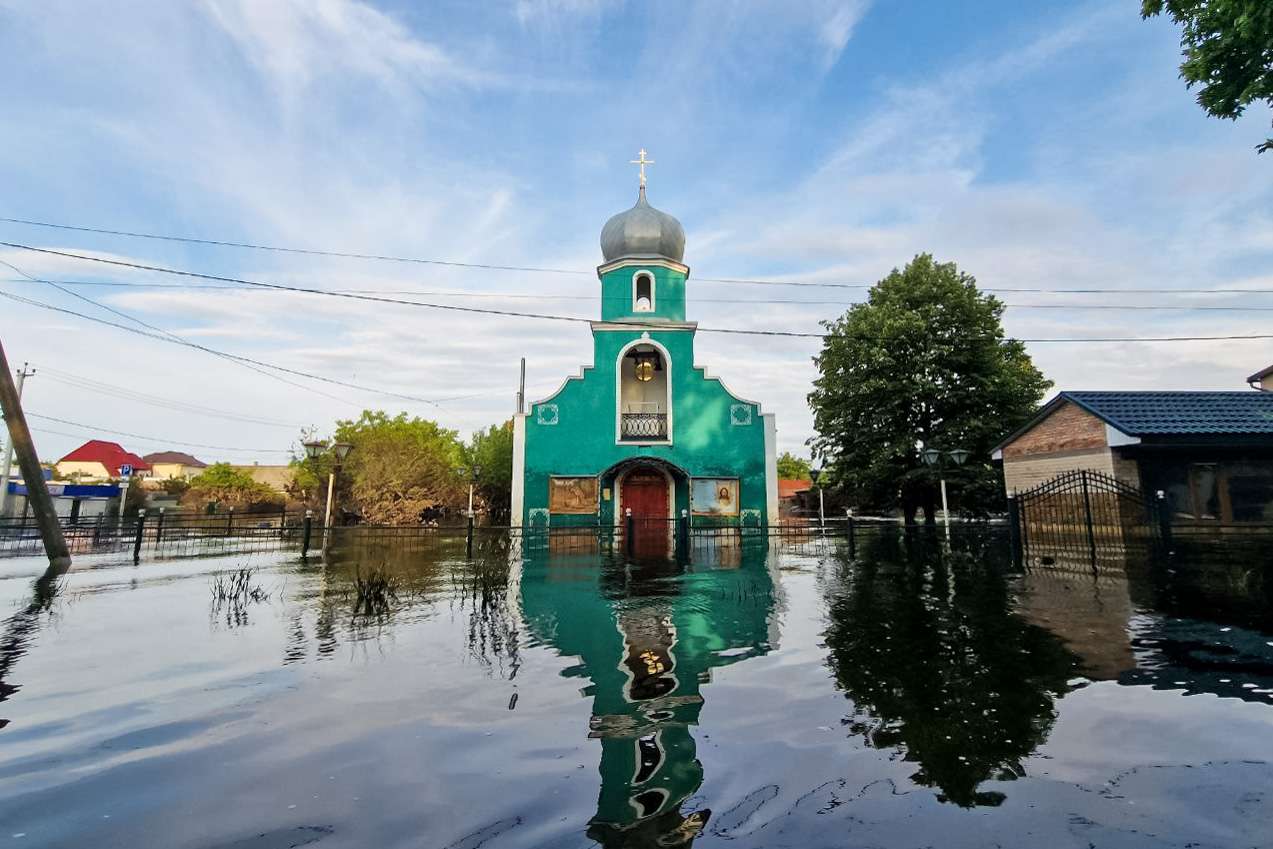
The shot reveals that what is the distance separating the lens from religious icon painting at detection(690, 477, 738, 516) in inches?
933

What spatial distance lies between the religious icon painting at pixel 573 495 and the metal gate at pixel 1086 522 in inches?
555

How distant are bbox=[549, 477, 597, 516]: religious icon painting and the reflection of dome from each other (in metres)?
9.76

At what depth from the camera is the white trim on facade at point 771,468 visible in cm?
2388

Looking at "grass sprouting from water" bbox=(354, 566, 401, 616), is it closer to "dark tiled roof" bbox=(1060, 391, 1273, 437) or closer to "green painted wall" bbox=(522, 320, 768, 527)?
"green painted wall" bbox=(522, 320, 768, 527)

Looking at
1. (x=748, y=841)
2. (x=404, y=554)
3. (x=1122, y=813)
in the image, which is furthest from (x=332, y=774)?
(x=404, y=554)

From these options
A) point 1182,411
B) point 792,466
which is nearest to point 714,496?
point 1182,411

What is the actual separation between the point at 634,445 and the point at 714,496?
3.69 m

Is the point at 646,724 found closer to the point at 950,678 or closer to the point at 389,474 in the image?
the point at 950,678

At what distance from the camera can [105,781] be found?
3258mm

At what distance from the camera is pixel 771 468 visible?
79.7ft

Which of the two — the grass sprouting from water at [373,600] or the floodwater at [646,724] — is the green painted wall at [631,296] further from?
the floodwater at [646,724]

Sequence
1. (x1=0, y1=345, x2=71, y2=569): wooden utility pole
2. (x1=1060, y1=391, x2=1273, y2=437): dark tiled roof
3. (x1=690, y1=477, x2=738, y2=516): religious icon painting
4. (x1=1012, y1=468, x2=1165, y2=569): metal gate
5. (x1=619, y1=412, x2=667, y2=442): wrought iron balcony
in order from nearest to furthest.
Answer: (x1=0, y1=345, x2=71, y2=569): wooden utility pole < (x1=1012, y1=468, x2=1165, y2=569): metal gate < (x1=1060, y1=391, x2=1273, y2=437): dark tiled roof < (x1=690, y1=477, x2=738, y2=516): religious icon painting < (x1=619, y1=412, x2=667, y2=442): wrought iron balcony

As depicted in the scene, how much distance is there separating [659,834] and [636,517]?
21.0 m

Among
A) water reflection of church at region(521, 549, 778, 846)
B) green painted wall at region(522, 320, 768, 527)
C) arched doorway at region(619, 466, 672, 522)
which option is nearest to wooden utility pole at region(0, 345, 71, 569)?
water reflection of church at region(521, 549, 778, 846)
